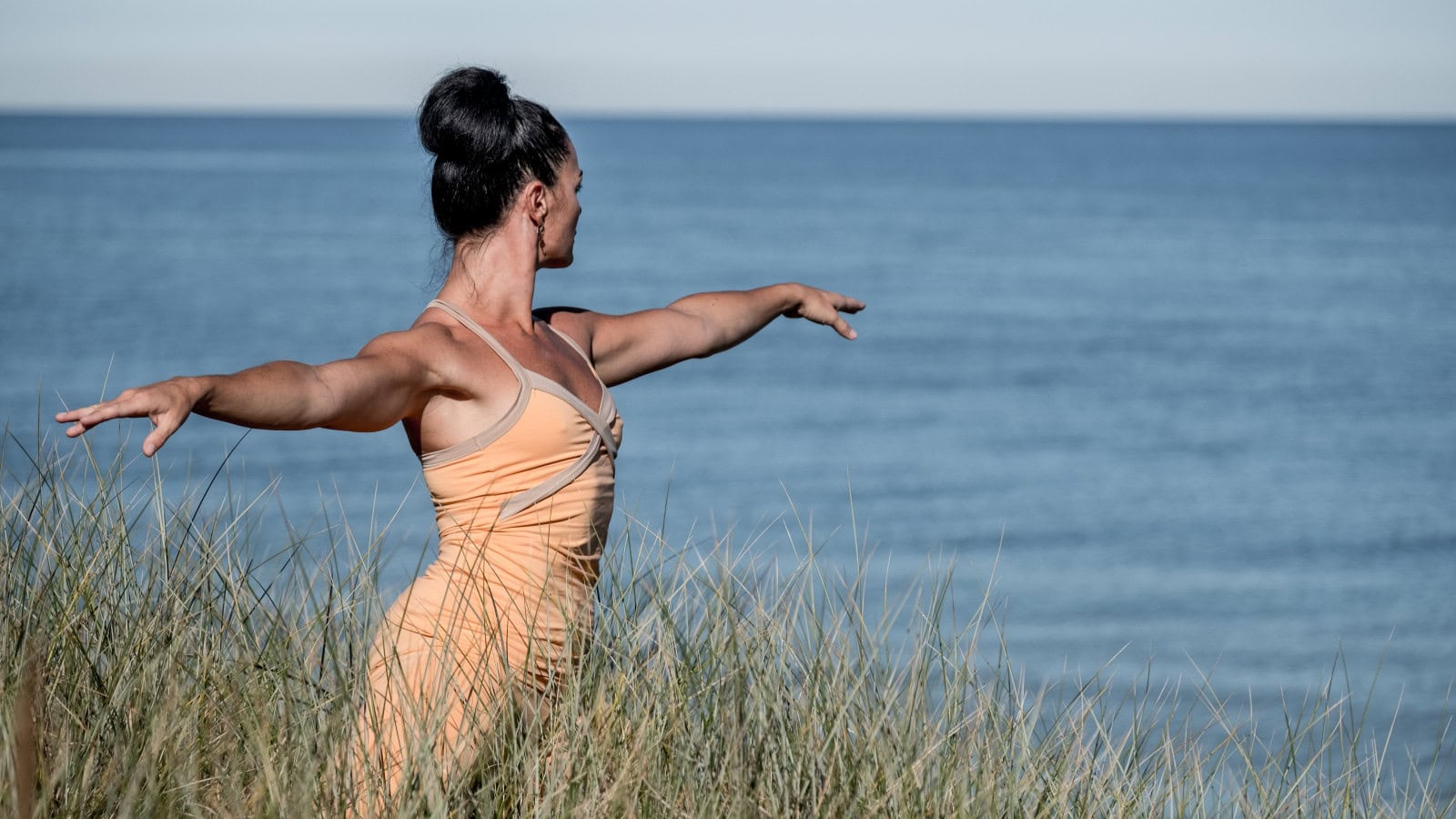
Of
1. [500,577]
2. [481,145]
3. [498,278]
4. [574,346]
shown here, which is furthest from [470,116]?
[500,577]

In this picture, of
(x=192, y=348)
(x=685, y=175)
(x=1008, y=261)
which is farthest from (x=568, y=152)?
(x=685, y=175)

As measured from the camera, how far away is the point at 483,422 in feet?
9.39

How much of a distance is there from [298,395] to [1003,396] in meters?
20.8

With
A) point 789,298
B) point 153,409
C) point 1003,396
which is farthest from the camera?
point 1003,396

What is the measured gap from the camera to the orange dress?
272 centimetres

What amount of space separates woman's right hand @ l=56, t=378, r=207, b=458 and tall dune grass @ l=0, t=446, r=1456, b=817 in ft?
1.78

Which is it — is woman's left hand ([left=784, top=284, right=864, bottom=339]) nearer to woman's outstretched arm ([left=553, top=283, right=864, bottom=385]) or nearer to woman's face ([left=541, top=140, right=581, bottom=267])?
woman's outstretched arm ([left=553, top=283, right=864, bottom=385])

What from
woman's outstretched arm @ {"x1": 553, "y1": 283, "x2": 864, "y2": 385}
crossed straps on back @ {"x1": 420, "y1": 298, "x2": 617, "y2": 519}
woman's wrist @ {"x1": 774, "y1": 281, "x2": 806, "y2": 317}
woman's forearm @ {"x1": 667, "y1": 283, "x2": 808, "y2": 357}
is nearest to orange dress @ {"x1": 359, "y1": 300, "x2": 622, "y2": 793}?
crossed straps on back @ {"x1": 420, "y1": 298, "x2": 617, "y2": 519}

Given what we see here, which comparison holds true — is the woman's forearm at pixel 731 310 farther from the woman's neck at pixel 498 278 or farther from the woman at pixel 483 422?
the woman's neck at pixel 498 278

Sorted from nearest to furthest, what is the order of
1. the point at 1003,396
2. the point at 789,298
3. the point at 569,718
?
the point at 569,718 < the point at 789,298 < the point at 1003,396

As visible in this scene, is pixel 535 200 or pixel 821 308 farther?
pixel 821 308

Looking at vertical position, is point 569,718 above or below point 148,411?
below

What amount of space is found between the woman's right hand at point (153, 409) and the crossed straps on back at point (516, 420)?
0.64 metres

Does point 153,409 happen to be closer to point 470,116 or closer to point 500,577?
point 500,577
